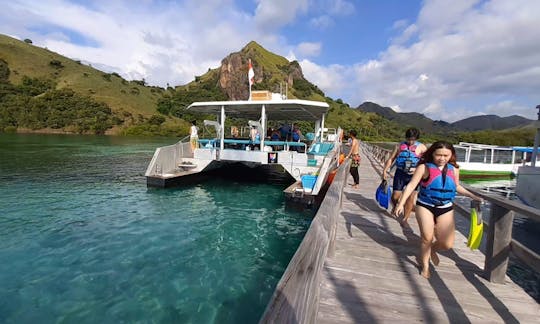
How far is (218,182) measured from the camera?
1465 centimetres

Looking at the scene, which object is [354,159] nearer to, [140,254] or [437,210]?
[437,210]

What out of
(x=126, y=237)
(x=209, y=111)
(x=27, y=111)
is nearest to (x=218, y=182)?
(x=209, y=111)

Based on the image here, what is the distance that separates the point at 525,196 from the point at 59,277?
16838 mm

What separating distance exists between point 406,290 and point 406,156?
277cm

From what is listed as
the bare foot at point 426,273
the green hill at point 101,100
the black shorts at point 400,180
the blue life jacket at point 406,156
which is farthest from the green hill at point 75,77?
the bare foot at point 426,273

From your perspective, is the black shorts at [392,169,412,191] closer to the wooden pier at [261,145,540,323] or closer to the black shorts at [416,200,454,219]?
the wooden pier at [261,145,540,323]

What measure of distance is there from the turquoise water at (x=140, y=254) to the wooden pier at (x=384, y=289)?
6.05 feet

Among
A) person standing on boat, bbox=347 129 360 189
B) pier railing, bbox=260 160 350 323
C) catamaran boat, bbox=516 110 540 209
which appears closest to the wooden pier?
pier railing, bbox=260 160 350 323

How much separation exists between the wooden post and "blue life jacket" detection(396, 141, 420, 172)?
2029 millimetres

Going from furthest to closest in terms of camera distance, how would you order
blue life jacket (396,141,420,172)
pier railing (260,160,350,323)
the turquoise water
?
blue life jacket (396,141,420,172)
the turquoise water
pier railing (260,160,350,323)

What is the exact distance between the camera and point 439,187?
325 cm

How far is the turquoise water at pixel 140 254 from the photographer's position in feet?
14.5

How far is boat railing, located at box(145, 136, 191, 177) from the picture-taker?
12586mm

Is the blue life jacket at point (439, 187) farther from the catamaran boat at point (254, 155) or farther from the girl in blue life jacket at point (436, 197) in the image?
the catamaran boat at point (254, 155)
